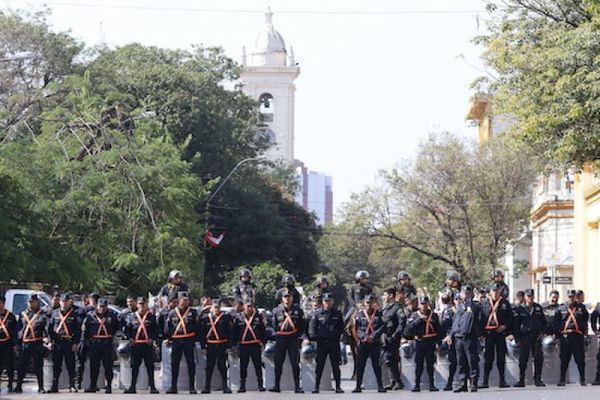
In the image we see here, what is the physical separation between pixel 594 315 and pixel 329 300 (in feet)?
17.4

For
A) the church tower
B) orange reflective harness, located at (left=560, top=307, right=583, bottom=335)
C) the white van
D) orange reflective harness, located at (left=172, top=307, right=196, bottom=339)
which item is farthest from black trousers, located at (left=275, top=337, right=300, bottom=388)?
the church tower

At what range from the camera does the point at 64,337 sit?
26.4 m

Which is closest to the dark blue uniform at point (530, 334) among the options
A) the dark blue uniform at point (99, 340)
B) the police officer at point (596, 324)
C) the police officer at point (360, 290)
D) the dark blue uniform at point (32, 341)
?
the police officer at point (596, 324)

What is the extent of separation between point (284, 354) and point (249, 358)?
2.27ft

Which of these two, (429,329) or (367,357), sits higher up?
(429,329)

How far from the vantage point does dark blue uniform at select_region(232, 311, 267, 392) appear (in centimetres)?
2622

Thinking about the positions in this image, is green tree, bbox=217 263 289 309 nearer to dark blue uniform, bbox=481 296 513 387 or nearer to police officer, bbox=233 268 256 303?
police officer, bbox=233 268 256 303

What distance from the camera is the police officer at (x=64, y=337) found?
2641 cm

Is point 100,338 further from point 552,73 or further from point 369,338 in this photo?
point 552,73

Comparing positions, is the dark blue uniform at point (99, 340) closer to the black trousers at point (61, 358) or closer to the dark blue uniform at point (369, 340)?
the black trousers at point (61, 358)

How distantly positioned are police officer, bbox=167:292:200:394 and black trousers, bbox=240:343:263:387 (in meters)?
0.88

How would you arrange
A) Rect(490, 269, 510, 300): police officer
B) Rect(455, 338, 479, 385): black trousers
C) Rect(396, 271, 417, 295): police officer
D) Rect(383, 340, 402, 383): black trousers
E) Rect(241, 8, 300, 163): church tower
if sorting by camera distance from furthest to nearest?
Rect(241, 8, 300, 163): church tower, Rect(396, 271, 417, 295): police officer, Rect(490, 269, 510, 300): police officer, Rect(383, 340, 402, 383): black trousers, Rect(455, 338, 479, 385): black trousers

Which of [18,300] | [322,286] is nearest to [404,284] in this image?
[322,286]

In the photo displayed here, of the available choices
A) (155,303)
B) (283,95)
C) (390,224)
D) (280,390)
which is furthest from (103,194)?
(283,95)
